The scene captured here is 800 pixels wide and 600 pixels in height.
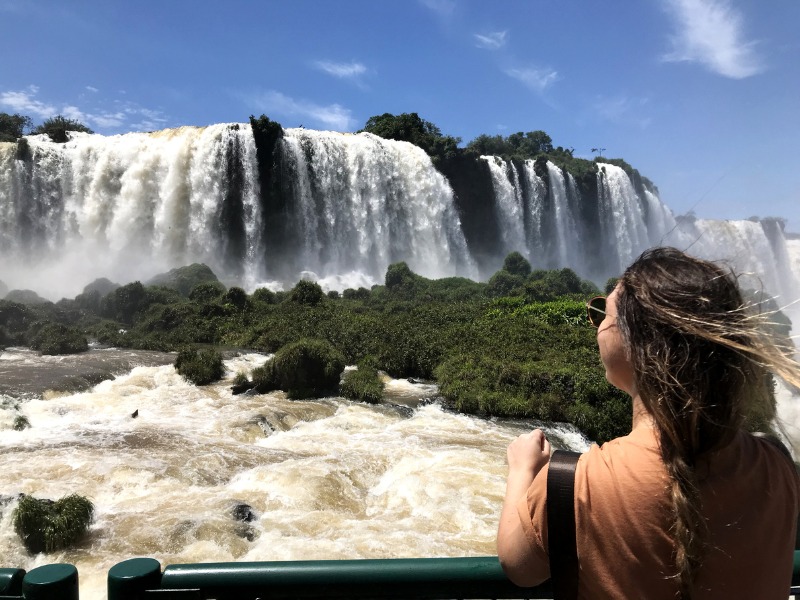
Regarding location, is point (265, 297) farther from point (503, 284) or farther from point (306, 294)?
point (503, 284)

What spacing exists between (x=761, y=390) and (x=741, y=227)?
209 feet

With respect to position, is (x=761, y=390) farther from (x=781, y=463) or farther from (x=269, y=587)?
(x=269, y=587)

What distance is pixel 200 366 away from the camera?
594 inches

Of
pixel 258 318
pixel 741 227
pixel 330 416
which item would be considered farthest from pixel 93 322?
pixel 741 227

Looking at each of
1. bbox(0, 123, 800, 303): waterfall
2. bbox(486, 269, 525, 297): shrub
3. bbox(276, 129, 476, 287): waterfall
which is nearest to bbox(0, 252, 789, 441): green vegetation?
bbox(486, 269, 525, 297): shrub

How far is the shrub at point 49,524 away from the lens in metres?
6.53

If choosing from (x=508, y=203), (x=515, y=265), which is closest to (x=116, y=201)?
(x=515, y=265)

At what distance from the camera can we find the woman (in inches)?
50.3

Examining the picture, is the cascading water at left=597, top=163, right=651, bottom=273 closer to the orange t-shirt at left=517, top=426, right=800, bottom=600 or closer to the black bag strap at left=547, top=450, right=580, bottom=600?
the orange t-shirt at left=517, top=426, right=800, bottom=600

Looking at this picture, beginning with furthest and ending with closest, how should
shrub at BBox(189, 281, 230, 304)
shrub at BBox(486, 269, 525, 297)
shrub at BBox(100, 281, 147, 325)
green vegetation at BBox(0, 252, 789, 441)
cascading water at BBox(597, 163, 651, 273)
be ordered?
cascading water at BBox(597, 163, 651, 273)
shrub at BBox(486, 269, 525, 297)
shrub at BBox(189, 281, 230, 304)
shrub at BBox(100, 281, 147, 325)
green vegetation at BBox(0, 252, 789, 441)

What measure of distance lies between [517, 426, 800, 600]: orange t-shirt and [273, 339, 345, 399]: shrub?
12768 mm

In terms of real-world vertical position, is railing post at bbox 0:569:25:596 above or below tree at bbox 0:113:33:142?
below

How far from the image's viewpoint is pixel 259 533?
705 centimetres

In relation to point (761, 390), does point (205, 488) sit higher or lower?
lower
